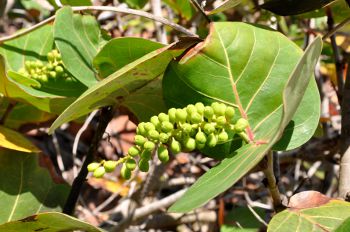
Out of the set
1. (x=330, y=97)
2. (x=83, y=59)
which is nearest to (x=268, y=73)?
(x=83, y=59)

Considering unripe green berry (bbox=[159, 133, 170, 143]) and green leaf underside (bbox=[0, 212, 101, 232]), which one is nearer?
unripe green berry (bbox=[159, 133, 170, 143])

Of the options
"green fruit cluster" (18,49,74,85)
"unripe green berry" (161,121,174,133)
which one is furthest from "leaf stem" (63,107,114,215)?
"unripe green berry" (161,121,174,133)

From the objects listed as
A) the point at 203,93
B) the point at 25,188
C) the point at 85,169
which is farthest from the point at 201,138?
the point at 25,188

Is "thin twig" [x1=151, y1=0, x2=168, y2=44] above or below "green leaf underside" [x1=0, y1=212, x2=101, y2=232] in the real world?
above

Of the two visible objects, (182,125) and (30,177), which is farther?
(30,177)

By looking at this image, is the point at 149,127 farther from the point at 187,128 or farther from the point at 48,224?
the point at 48,224

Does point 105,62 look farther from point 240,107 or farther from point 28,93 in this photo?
point 240,107

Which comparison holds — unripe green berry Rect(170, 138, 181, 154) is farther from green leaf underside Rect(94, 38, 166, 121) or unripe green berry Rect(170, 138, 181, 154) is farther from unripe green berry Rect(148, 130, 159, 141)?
green leaf underside Rect(94, 38, 166, 121)
